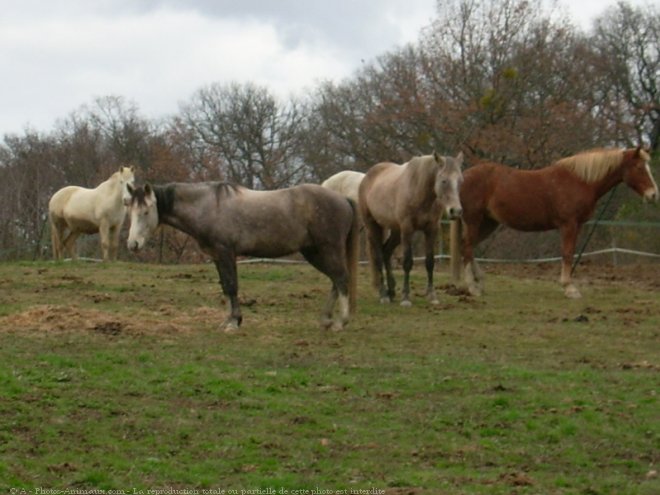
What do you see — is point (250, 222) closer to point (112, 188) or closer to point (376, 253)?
point (376, 253)

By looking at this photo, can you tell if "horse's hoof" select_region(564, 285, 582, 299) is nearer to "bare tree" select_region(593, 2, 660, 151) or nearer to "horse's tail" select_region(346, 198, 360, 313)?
"horse's tail" select_region(346, 198, 360, 313)

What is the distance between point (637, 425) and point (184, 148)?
37.3 metres

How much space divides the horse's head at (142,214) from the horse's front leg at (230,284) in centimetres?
77

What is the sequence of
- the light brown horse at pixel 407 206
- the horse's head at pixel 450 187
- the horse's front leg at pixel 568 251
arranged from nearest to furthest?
the horse's head at pixel 450 187, the light brown horse at pixel 407 206, the horse's front leg at pixel 568 251

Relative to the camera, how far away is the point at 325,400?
26.3ft

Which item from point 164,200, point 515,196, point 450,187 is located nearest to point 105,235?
point 515,196

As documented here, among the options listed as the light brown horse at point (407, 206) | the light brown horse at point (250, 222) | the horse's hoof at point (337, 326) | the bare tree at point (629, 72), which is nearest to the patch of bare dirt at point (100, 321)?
the light brown horse at point (250, 222)

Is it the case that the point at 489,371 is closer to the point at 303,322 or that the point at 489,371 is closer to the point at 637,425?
the point at 637,425

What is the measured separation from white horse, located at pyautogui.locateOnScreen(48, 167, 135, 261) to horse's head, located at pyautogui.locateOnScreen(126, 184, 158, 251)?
9.07 meters

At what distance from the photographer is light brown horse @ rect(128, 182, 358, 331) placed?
36.9 ft

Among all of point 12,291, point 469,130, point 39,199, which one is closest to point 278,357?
point 12,291

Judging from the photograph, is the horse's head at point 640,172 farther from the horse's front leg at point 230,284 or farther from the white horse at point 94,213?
the white horse at point 94,213

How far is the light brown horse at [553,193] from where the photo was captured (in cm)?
1508

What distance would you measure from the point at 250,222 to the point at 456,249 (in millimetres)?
5310
